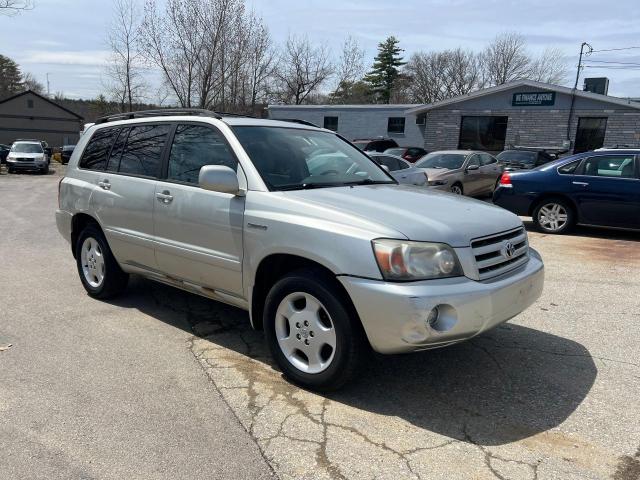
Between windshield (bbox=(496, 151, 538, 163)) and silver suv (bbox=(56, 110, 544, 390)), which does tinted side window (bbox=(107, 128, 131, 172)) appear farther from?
windshield (bbox=(496, 151, 538, 163))

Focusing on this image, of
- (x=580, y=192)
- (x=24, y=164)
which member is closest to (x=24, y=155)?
(x=24, y=164)

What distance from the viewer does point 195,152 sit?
4.38m

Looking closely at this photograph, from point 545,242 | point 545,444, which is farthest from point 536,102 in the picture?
point 545,444

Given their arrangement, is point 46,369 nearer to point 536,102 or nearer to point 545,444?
point 545,444

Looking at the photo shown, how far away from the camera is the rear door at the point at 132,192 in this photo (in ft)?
15.1

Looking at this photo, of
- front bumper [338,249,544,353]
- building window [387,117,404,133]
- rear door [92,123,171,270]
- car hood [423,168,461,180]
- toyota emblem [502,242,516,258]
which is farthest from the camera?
building window [387,117,404,133]

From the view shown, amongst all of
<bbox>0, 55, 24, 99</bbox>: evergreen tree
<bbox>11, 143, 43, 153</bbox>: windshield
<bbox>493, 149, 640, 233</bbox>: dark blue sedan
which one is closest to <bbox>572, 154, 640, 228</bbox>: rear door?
<bbox>493, 149, 640, 233</bbox>: dark blue sedan

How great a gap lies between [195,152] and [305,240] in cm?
154

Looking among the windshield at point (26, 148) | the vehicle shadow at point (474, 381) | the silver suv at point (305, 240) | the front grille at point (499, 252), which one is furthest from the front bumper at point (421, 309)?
the windshield at point (26, 148)

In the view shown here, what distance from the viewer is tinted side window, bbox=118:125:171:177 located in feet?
15.3

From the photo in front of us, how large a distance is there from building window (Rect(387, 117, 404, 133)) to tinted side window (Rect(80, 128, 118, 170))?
26385 millimetres

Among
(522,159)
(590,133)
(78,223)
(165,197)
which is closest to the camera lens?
(165,197)

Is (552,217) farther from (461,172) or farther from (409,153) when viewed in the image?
(409,153)

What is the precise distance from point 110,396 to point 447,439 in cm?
211
